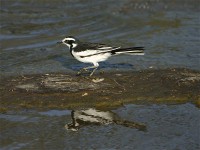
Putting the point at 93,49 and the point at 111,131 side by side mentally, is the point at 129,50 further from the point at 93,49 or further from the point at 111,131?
the point at 111,131

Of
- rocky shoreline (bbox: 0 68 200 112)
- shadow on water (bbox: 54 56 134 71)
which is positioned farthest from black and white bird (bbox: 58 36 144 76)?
shadow on water (bbox: 54 56 134 71)

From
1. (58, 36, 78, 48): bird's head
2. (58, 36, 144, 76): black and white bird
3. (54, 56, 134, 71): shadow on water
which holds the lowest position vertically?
(54, 56, 134, 71): shadow on water

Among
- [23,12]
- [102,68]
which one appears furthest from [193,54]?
[23,12]

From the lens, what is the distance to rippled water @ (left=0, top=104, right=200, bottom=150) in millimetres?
8258

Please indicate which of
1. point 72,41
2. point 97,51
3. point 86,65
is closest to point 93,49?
point 97,51

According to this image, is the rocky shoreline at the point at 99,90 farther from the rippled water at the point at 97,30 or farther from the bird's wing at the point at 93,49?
the rippled water at the point at 97,30

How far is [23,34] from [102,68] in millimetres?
4424

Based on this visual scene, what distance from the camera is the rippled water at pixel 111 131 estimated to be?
27.1ft

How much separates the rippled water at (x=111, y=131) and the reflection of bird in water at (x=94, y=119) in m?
0.11

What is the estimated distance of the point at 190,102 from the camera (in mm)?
10133

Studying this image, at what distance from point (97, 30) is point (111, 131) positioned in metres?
8.20

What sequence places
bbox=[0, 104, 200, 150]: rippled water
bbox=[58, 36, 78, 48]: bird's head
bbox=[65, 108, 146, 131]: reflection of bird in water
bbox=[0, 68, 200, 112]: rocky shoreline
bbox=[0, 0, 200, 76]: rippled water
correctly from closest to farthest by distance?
bbox=[0, 104, 200, 150]: rippled water
bbox=[65, 108, 146, 131]: reflection of bird in water
bbox=[0, 68, 200, 112]: rocky shoreline
bbox=[58, 36, 78, 48]: bird's head
bbox=[0, 0, 200, 76]: rippled water

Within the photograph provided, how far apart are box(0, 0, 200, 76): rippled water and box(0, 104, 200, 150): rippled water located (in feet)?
9.79

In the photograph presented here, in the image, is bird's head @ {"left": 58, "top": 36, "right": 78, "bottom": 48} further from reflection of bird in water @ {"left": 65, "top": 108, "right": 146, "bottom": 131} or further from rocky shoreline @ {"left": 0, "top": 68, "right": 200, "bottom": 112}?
reflection of bird in water @ {"left": 65, "top": 108, "right": 146, "bottom": 131}
